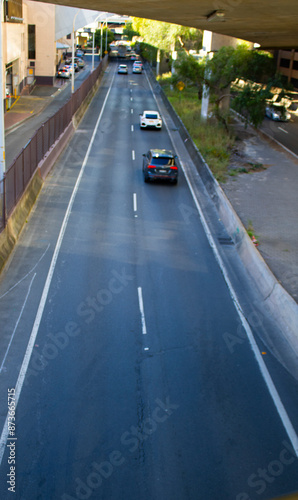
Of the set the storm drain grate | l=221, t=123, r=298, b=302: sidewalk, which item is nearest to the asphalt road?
the storm drain grate

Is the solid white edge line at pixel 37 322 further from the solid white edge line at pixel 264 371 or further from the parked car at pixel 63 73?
the parked car at pixel 63 73

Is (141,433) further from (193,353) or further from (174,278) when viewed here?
(174,278)

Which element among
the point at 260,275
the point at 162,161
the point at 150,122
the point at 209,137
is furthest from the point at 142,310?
the point at 150,122

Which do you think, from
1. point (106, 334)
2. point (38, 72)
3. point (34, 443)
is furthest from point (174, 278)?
point (38, 72)

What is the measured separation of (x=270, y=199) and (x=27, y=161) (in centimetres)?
1099

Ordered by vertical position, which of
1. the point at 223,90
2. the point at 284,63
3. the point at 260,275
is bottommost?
the point at 260,275

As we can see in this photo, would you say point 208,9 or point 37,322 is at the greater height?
point 208,9

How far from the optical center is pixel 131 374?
11875 millimetres

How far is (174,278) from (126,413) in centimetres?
671

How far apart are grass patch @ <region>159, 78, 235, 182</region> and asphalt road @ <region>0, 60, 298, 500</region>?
9.46 metres

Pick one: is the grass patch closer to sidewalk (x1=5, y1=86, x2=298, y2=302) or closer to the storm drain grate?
sidewalk (x1=5, y1=86, x2=298, y2=302)

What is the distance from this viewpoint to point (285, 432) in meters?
10.3

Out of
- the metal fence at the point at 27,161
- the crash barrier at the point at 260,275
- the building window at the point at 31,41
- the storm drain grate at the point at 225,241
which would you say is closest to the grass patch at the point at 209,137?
the crash barrier at the point at 260,275

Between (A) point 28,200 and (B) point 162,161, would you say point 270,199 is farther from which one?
(A) point 28,200
